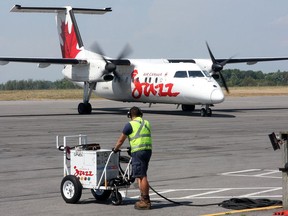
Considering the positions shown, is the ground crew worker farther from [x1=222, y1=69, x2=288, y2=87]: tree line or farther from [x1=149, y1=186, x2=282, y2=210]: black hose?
[x1=222, y1=69, x2=288, y2=87]: tree line

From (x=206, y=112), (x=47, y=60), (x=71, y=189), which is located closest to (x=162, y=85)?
(x=206, y=112)

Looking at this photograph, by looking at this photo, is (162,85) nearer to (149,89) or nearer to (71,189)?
(149,89)

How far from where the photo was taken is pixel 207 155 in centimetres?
1930

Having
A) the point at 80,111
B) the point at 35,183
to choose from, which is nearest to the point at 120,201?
the point at 35,183

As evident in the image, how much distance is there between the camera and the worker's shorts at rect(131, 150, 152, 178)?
11.4m

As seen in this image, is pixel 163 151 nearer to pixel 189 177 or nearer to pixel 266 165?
pixel 266 165

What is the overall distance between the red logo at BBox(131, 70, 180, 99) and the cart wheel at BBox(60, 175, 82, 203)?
25.9m

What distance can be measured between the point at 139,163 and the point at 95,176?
820mm

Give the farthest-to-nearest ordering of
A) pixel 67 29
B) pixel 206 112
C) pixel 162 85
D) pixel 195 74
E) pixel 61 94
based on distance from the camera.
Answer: pixel 61 94
pixel 67 29
pixel 162 85
pixel 195 74
pixel 206 112

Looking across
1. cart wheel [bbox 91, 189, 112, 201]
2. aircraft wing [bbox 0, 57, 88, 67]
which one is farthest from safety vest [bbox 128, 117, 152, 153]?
aircraft wing [bbox 0, 57, 88, 67]

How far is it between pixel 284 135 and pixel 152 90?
1117 inches

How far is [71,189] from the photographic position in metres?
11.9

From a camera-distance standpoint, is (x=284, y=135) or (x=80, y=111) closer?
(x=284, y=135)

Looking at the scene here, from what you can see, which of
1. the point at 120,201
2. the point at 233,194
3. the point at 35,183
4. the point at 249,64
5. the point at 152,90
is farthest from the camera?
the point at 249,64
